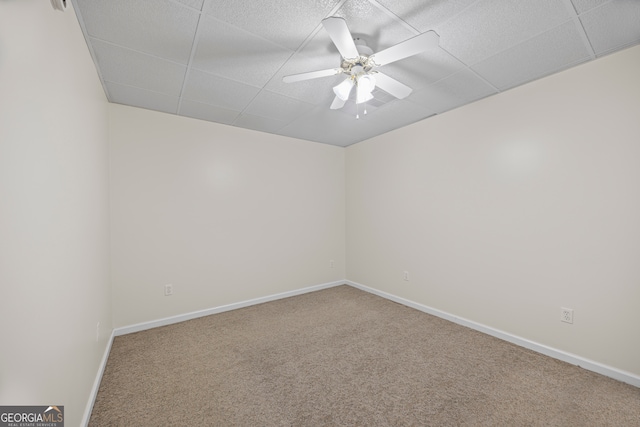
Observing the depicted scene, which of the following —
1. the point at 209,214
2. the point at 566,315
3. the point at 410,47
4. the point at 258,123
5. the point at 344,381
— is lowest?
the point at 344,381

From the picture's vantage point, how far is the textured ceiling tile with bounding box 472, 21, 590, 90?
5.61 feet

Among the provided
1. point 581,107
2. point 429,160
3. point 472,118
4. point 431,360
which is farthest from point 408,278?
point 581,107

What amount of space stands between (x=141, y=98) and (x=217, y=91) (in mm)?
827

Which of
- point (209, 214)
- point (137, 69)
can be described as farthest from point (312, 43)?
point (209, 214)

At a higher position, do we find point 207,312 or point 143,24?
point 143,24

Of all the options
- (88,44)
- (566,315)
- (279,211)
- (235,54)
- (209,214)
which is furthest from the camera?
(279,211)

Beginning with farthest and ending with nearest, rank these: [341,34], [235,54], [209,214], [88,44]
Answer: [209,214] → [235,54] → [88,44] → [341,34]

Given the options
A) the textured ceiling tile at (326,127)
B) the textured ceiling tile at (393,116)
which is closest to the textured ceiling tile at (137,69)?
the textured ceiling tile at (326,127)

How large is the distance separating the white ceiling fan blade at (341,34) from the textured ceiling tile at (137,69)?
1329mm

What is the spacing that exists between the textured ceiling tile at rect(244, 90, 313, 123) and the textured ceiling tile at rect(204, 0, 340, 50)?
2.72 feet

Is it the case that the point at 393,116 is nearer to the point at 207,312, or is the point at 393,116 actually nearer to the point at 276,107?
the point at 276,107

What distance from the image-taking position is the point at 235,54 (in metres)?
1.86

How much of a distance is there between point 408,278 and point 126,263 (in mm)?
3372

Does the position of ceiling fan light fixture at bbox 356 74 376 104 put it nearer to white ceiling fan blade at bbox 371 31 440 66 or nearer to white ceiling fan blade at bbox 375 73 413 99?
white ceiling fan blade at bbox 375 73 413 99
